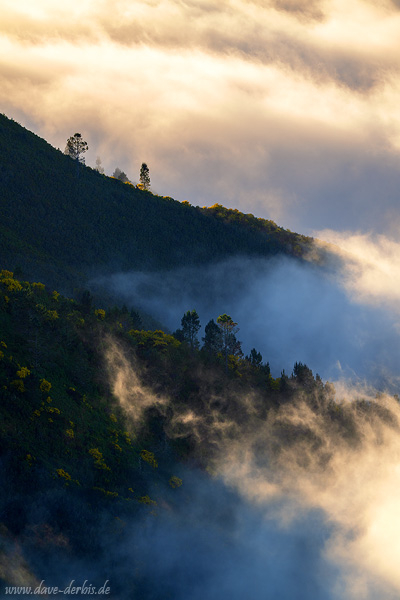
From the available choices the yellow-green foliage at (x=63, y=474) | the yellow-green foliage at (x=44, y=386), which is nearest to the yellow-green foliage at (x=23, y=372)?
the yellow-green foliage at (x=44, y=386)

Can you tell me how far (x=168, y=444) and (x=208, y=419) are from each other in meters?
13.9

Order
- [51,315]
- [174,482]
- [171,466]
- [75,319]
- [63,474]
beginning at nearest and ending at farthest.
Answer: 1. [63,474]
2. [174,482]
3. [171,466]
4. [51,315]
5. [75,319]

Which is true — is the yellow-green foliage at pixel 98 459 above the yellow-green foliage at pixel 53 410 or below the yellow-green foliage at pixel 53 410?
below

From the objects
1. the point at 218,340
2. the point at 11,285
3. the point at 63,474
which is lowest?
the point at 63,474

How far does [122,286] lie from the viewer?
19325 cm

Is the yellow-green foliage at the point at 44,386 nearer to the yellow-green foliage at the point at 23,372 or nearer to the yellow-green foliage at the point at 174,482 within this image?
the yellow-green foliage at the point at 23,372

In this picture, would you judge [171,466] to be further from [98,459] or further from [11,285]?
[11,285]

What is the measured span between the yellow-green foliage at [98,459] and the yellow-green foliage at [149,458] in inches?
445

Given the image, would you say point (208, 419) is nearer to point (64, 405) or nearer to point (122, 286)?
point (64, 405)

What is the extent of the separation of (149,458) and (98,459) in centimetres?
1332

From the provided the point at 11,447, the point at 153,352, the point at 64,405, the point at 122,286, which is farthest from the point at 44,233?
the point at 11,447

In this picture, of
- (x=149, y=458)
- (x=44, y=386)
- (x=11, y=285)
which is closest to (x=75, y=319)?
(x=11, y=285)

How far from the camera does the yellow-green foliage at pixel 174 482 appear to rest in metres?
100

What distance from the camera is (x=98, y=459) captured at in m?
89.2
